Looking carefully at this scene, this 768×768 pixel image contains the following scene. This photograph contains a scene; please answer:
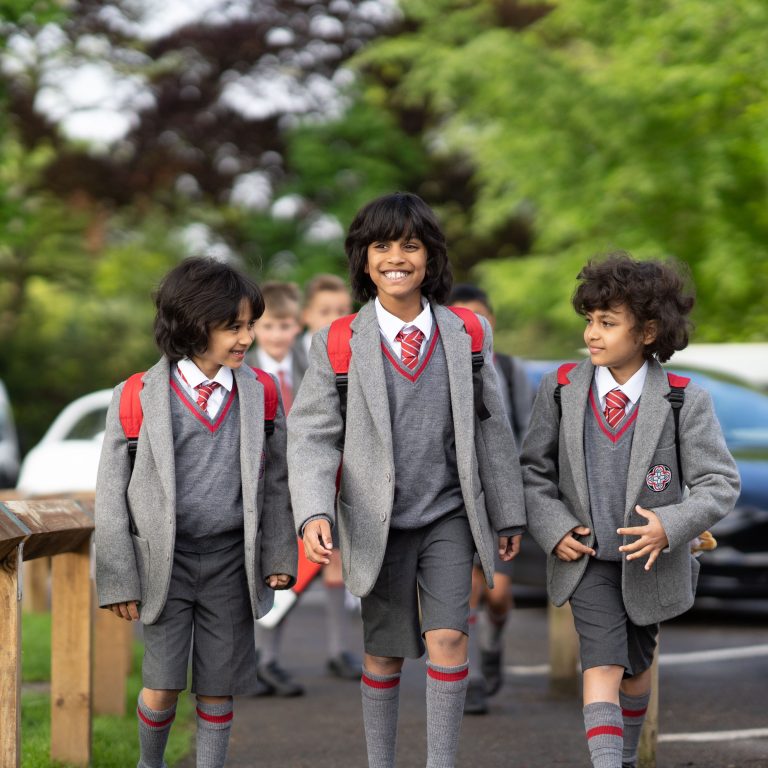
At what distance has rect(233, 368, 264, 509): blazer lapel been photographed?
176 inches

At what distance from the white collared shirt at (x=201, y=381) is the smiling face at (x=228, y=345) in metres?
0.02

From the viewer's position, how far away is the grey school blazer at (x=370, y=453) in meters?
4.41

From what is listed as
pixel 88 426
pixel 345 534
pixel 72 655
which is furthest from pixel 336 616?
pixel 88 426

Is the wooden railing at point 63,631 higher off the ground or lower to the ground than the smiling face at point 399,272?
lower

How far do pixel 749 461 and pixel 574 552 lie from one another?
16.5ft

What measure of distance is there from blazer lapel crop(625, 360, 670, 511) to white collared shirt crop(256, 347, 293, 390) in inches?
124

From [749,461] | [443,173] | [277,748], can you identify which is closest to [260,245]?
[443,173]

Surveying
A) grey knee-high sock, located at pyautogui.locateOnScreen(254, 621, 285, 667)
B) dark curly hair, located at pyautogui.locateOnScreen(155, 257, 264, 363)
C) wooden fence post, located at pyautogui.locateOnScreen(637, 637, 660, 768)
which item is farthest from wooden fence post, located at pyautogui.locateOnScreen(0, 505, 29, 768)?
grey knee-high sock, located at pyautogui.locateOnScreen(254, 621, 285, 667)

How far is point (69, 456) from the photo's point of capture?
13172mm

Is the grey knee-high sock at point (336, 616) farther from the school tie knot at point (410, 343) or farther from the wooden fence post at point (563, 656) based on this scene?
the school tie knot at point (410, 343)

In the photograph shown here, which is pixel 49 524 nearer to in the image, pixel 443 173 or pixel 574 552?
pixel 574 552

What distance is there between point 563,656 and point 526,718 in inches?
30.7

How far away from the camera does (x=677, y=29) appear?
48.9 feet

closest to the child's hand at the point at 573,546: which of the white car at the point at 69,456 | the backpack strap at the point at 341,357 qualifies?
the backpack strap at the point at 341,357
